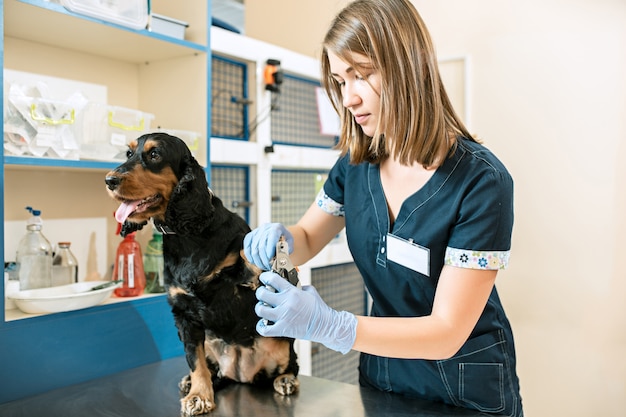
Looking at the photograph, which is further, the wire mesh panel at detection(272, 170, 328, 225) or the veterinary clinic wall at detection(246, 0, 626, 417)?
the wire mesh panel at detection(272, 170, 328, 225)

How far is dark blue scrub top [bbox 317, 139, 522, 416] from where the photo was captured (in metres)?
1.14

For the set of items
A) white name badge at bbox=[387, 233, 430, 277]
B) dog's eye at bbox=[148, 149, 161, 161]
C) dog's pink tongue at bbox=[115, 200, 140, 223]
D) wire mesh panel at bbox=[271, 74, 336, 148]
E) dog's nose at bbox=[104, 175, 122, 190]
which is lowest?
white name badge at bbox=[387, 233, 430, 277]

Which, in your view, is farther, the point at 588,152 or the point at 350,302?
the point at 350,302

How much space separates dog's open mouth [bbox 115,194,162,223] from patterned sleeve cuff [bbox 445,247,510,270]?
648 mm

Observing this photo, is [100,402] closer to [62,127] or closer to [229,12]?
[62,127]

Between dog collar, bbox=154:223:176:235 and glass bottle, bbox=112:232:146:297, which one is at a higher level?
dog collar, bbox=154:223:176:235

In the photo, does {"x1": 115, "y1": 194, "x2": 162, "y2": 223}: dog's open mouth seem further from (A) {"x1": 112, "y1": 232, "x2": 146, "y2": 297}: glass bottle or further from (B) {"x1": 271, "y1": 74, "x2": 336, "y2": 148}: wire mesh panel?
(B) {"x1": 271, "y1": 74, "x2": 336, "y2": 148}: wire mesh panel

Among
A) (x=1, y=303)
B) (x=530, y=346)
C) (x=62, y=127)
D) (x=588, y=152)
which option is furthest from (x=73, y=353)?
(x=588, y=152)

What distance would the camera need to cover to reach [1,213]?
4.27 feet

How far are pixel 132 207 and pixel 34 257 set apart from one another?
653 mm

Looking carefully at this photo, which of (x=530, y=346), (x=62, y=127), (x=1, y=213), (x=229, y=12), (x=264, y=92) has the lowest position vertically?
(x=530, y=346)

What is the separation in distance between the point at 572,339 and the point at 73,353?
82.6 inches

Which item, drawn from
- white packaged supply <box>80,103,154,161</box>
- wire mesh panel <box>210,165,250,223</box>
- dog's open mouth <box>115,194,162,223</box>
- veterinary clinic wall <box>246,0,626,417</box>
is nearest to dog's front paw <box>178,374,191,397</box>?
dog's open mouth <box>115,194,162,223</box>

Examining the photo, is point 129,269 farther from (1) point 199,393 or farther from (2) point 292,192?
(2) point 292,192
